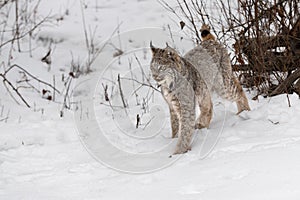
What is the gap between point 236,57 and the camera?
5594mm

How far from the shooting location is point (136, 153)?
467cm

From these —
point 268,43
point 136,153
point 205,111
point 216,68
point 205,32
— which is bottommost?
point 136,153

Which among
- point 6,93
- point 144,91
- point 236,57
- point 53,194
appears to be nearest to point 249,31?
point 236,57

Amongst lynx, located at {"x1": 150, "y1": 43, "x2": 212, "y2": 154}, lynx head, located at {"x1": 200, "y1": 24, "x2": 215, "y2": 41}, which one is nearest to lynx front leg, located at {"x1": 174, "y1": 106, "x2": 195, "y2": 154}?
lynx, located at {"x1": 150, "y1": 43, "x2": 212, "y2": 154}

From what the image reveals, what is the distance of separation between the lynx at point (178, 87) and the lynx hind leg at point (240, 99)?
526 mm

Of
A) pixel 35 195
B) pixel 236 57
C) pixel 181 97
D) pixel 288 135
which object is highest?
pixel 236 57

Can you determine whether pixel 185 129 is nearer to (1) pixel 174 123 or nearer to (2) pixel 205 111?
(1) pixel 174 123

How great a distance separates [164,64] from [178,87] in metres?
0.30

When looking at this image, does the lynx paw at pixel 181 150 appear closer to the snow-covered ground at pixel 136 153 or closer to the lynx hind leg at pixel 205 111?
the snow-covered ground at pixel 136 153

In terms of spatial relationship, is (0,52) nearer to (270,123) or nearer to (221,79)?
(221,79)

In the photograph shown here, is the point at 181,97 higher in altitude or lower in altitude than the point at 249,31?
lower

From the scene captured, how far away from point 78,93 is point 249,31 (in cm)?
281

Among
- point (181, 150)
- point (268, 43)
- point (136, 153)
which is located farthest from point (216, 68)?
point (136, 153)

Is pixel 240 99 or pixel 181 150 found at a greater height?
pixel 240 99
